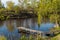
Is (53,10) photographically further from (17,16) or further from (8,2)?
(8,2)

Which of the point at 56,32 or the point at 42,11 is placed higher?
the point at 42,11

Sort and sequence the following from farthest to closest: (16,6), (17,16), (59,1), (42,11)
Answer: (16,6) < (17,16) < (42,11) < (59,1)

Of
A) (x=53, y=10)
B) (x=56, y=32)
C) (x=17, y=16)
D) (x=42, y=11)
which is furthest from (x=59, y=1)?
(x=17, y=16)

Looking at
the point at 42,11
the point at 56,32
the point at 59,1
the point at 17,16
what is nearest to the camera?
the point at 56,32

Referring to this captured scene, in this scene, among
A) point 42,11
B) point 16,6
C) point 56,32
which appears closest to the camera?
point 56,32

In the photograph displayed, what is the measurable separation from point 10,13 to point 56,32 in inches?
1792

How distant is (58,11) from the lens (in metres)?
34.8

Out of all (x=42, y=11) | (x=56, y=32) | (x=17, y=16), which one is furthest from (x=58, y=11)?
(x=17, y=16)

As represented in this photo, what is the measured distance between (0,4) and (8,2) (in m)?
3.77

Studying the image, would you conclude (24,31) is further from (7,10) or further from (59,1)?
(7,10)

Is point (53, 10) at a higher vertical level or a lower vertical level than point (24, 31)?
higher

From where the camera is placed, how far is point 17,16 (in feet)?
237

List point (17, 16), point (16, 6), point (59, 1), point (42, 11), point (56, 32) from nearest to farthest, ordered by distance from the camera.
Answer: point (56, 32) → point (59, 1) → point (42, 11) → point (17, 16) → point (16, 6)

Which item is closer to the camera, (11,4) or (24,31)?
(24,31)
